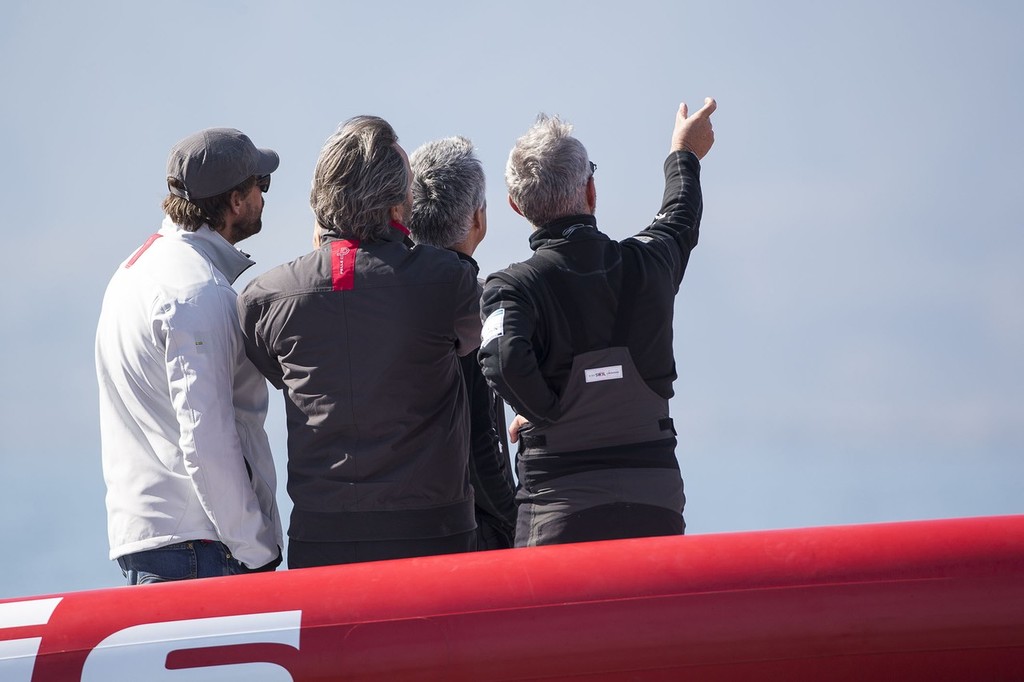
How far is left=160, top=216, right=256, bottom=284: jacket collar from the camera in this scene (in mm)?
2645

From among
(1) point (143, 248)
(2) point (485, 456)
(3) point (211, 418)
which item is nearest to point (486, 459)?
(2) point (485, 456)

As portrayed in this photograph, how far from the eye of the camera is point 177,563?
8.46ft

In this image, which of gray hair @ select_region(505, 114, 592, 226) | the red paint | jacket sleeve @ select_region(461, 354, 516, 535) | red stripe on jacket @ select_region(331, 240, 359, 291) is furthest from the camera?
jacket sleeve @ select_region(461, 354, 516, 535)

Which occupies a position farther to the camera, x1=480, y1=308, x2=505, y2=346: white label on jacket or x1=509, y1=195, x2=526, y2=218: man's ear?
x1=509, y1=195, x2=526, y2=218: man's ear

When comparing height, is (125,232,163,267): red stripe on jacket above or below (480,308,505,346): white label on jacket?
above

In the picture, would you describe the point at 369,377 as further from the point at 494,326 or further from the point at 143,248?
the point at 143,248

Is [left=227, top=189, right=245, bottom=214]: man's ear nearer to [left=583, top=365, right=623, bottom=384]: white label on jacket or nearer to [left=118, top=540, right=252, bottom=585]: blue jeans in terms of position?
[left=118, top=540, right=252, bottom=585]: blue jeans

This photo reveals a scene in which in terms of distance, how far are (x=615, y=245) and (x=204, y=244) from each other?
0.73 m

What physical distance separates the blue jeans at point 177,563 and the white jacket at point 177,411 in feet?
0.07

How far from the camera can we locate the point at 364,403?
2.52 metres

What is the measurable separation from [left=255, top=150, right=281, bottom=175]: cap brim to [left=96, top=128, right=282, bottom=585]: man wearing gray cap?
44 millimetres

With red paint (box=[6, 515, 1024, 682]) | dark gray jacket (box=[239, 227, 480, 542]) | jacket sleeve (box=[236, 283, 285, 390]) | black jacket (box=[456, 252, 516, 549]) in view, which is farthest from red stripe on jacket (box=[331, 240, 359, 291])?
red paint (box=[6, 515, 1024, 682])

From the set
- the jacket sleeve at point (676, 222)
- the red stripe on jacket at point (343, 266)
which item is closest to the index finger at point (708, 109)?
the jacket sleeve at point (676, 222)

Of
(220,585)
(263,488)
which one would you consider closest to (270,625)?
(220,585)
